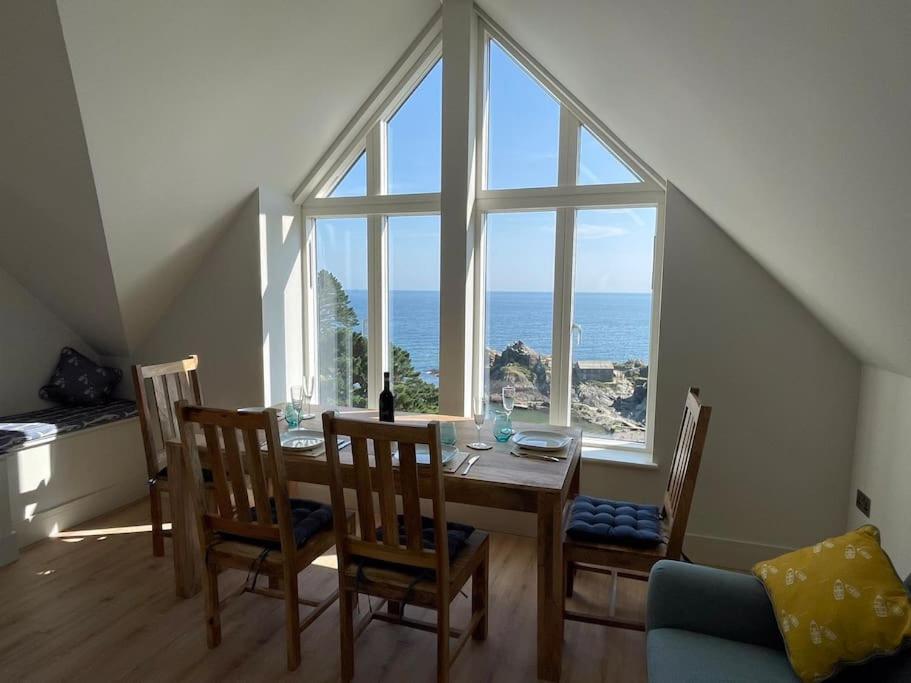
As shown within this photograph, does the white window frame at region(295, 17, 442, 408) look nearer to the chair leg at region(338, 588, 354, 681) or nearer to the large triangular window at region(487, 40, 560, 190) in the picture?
the large triangular window at region(487, 40, 560, 190)

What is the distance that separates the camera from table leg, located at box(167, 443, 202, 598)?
8.12ft

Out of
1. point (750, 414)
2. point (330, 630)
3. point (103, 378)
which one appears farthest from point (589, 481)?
point (103, 378)

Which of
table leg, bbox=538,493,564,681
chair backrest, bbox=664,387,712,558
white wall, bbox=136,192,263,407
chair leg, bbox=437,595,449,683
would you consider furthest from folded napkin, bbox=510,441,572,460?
white wall, bbox=136,192,263,407

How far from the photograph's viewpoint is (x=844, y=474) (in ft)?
8.67

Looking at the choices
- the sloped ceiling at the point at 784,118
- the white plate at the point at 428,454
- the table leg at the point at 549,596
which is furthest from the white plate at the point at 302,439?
the sloped ceiling at the point at 784,118

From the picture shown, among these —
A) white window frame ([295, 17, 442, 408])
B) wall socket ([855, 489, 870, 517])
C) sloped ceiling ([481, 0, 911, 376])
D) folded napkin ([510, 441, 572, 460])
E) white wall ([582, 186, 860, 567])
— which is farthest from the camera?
white window frame ([295, 17, 442, 408])

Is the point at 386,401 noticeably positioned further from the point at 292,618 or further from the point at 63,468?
the point at 63,468

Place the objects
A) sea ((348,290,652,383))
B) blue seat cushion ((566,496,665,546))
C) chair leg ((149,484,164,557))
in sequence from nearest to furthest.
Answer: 1. blue seat cushion ((566,496,665,546))
2. chair leg ((149,484,164,557))
3. sea ((348,290,652,383))

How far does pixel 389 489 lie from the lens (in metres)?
1.79

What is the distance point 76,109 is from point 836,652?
320 cm

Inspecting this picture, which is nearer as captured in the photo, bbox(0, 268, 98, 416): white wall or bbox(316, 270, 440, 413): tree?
bbox(0, 268, 98, 416): white wall

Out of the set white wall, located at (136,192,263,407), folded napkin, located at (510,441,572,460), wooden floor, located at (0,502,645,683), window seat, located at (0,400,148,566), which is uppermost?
white wall, located at (136,192,263,407)

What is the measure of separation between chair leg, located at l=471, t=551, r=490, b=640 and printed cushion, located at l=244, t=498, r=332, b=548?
2.13 feet

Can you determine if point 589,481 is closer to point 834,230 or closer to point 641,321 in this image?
point 641,321
